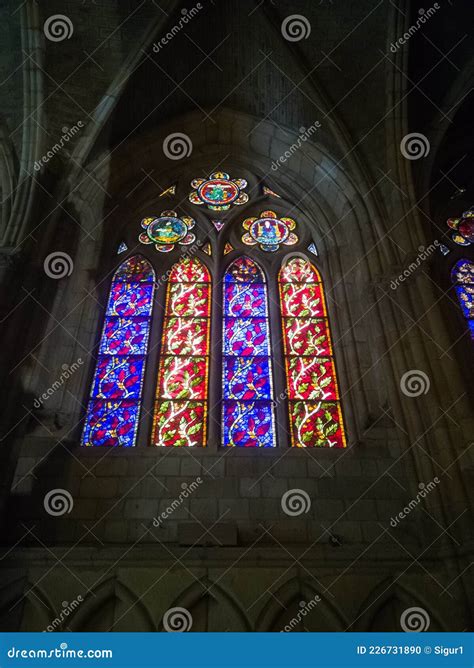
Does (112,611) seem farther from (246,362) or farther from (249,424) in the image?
(246,362)

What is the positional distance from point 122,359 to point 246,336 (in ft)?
5.47

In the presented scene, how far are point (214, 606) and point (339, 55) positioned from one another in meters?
8.58

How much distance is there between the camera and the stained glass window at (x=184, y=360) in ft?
21.8

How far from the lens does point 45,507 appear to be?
19.0ft

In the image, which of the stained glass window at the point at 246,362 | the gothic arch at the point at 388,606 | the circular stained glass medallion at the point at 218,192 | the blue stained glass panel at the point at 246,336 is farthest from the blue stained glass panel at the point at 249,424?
the circular stained glass medallion at the point at 218,192

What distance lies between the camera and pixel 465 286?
8.45 m

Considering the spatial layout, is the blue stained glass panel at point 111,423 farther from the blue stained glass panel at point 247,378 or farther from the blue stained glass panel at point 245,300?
the blue stained glass panel at point 245,300

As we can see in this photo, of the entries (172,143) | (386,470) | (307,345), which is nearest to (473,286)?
(307,345)

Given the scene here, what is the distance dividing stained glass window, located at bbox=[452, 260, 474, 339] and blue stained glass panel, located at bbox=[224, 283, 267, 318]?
2.86 meters

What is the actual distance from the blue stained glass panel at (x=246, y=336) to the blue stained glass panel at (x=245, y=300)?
0.13 m

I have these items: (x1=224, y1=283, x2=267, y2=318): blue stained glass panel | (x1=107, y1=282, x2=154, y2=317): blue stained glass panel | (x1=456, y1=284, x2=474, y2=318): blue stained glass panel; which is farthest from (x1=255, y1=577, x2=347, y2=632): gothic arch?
(x1=456, y1=284, x2=474, y2=318): blue stained glass panel

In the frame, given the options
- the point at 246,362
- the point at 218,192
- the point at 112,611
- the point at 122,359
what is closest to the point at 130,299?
the point at 122,359
